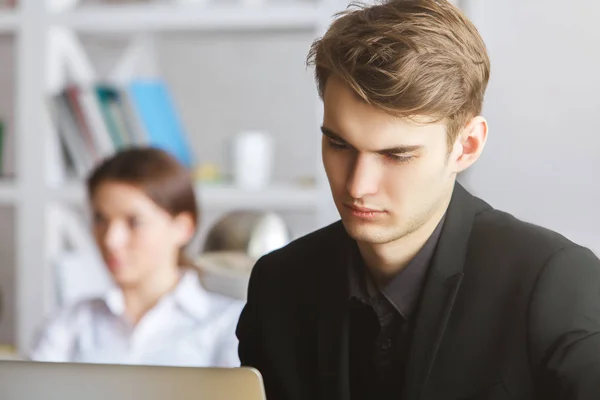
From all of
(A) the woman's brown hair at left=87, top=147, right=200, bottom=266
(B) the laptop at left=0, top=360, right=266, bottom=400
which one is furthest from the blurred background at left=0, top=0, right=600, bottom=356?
(B) the laptop at left=0, top=360, right=266, bottom=400

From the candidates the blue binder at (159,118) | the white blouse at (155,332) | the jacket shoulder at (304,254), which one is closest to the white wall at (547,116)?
the jacket shoulder at (304,254)

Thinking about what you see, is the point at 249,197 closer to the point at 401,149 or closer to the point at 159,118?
the point at 159,118

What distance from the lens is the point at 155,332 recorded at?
1.83 meters

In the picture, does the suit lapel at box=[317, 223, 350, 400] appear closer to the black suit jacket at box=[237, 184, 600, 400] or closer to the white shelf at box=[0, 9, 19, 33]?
the black suit jacket at box=[237, 184, 600, 400]

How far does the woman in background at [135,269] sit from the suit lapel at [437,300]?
106 cm

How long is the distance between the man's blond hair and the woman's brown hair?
117 centimetres

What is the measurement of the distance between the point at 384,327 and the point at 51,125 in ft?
5.17

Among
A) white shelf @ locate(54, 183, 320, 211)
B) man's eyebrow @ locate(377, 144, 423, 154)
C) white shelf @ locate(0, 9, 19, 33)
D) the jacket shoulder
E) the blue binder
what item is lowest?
white shelf @ locate(54, 183, 320, 211)

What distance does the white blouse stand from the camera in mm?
1756

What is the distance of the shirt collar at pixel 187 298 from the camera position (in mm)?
1832

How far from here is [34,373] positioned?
2.39 ft

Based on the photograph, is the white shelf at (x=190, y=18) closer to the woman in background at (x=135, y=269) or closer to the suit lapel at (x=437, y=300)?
the woman in background at (x=135, y=269)

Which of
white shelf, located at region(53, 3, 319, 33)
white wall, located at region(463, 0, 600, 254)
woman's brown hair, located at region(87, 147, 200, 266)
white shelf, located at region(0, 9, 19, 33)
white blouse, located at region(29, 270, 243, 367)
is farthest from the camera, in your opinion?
white shelf, located at region(0, 9, 19, 33)

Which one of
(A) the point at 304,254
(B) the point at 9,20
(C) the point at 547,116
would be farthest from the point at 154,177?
(A) the point at 304,254
